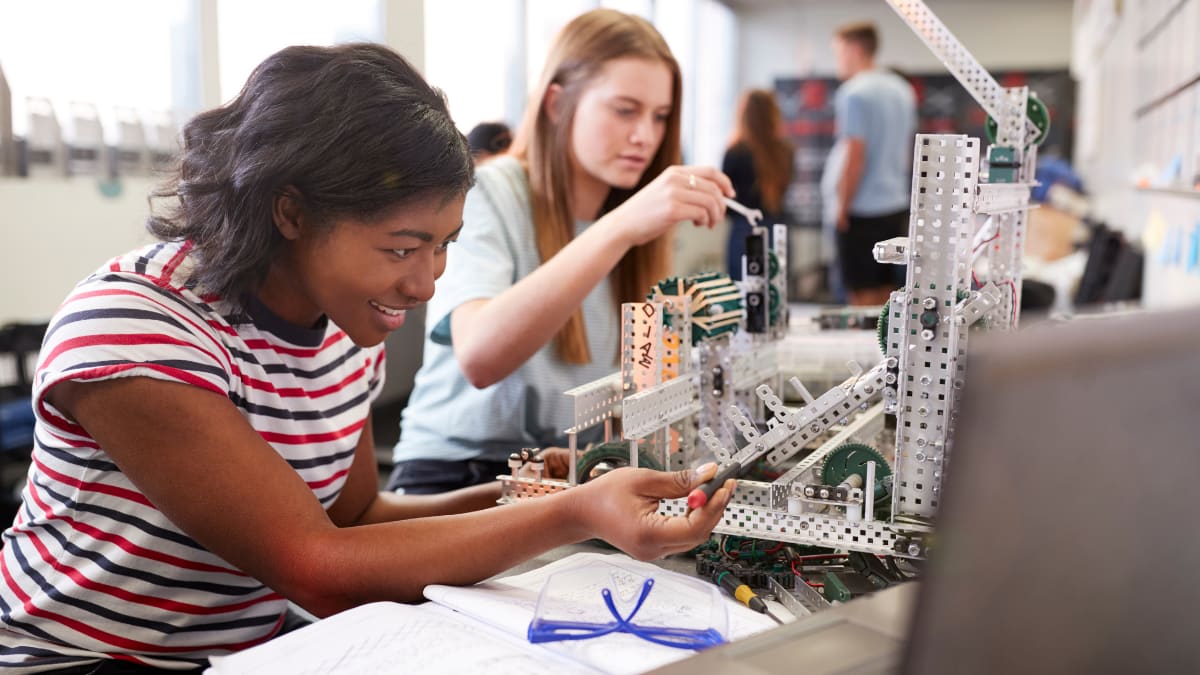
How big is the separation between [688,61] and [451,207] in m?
6.82

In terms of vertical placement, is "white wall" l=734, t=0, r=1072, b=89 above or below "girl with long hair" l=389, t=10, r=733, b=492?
above

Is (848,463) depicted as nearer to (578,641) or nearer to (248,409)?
(578,641)

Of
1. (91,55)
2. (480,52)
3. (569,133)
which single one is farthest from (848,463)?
(480,52)

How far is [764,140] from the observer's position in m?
5.68

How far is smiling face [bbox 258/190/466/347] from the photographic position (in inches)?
43.9

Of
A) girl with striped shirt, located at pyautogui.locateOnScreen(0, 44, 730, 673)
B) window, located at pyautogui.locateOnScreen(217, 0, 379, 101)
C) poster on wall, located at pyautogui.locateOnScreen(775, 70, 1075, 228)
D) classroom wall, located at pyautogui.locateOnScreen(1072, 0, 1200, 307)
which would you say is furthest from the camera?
poster on wall, located at pyautogui.locateOnScreen(775, 70, 1075, 228)

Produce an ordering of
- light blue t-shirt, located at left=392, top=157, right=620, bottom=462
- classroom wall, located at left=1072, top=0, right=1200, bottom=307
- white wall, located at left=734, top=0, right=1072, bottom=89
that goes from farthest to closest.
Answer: white wall, located at left=734, top=0, right=1072, bottom=89
classroom wall, located at left=1072, top=0, right=1200, bottom=307
light blue t-shirt, located at left=392, top=157, right=620, bottom=462

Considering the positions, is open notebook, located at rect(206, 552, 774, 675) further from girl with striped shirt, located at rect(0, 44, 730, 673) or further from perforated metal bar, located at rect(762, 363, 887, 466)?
perforated metal bar, located at rect(762, 363, 887, 466)

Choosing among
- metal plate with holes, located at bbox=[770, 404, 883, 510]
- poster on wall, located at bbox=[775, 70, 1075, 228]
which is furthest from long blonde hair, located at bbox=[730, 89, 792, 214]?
metal plate with holes, located at bbox=[770, 404, 883, 510]

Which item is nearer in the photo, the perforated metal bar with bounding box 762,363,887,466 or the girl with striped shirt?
the girl with striped shirt

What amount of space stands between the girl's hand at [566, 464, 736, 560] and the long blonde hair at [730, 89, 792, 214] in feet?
15.6

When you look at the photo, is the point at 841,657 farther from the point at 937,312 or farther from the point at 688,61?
the point at 688,61

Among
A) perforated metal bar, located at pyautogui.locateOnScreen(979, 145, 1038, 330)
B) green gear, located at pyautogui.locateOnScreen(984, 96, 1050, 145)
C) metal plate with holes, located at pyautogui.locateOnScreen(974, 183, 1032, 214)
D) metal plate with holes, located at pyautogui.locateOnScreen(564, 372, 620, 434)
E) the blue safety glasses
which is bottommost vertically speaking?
the blue safety glasses

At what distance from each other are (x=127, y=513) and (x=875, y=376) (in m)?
0.80
